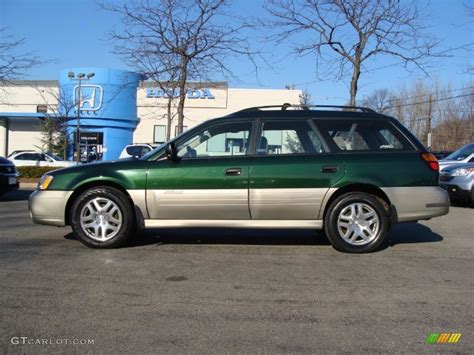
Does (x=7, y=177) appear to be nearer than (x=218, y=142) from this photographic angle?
No

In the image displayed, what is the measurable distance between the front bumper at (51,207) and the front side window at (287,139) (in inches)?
98.8

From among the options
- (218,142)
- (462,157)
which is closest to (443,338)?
(218,142)

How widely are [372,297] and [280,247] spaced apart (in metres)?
2.08

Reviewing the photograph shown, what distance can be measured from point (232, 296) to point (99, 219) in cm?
242

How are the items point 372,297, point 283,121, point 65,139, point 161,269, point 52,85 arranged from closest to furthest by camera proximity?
point 372,297 < point 161,269 < point 283,121 < point 65,139 < point 52,85

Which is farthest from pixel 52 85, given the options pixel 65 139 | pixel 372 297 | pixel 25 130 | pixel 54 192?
pixel 372 297

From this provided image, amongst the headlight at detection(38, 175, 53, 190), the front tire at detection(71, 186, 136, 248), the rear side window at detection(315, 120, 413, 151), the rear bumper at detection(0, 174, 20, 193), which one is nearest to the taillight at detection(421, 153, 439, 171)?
the rear side window at detection(315, 120, 413, 151)

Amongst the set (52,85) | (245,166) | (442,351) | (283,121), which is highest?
(52,85)

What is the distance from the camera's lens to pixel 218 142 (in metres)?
5.93

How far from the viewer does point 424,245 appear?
6355mm

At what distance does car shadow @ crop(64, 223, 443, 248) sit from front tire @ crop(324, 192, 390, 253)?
636 mm

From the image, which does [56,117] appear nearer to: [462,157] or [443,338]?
[462,157]

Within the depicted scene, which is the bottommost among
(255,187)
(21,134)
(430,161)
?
(255,187)

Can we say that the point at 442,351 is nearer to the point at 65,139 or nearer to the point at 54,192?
the point at 54,192
